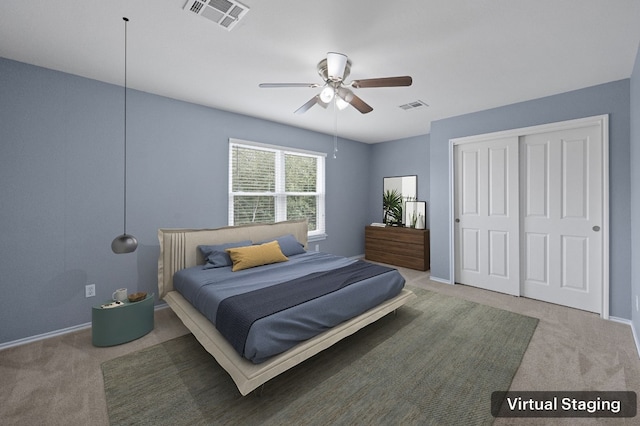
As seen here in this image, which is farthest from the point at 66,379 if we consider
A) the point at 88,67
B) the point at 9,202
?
the point at 88,67

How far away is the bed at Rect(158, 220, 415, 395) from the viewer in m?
1.79

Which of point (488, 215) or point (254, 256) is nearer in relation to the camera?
point (254, 256)

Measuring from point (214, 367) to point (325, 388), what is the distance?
0.92 meters

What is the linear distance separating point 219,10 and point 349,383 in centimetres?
279

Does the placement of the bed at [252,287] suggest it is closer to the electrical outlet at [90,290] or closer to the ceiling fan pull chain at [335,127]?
the electrical outlet at [90,290]

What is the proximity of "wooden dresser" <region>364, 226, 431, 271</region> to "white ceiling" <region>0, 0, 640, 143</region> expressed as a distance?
100 inches

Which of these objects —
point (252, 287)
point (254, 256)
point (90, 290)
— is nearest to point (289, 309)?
point (252, 287)

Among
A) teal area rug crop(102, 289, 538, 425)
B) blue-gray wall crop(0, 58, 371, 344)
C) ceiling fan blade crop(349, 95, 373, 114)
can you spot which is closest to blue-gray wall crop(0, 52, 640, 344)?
blue-gray wall crop(0, 58, 371, 344)

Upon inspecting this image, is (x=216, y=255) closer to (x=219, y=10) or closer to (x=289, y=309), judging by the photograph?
(x=289, y=309)

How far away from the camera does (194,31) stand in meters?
2.07

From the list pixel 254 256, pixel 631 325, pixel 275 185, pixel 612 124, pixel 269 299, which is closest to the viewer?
Result: pixel 269 299

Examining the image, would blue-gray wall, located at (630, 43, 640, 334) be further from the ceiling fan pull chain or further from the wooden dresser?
the ceiling fan pull chain

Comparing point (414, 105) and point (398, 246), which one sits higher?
point (414, 105)

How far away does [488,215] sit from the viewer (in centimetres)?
392
